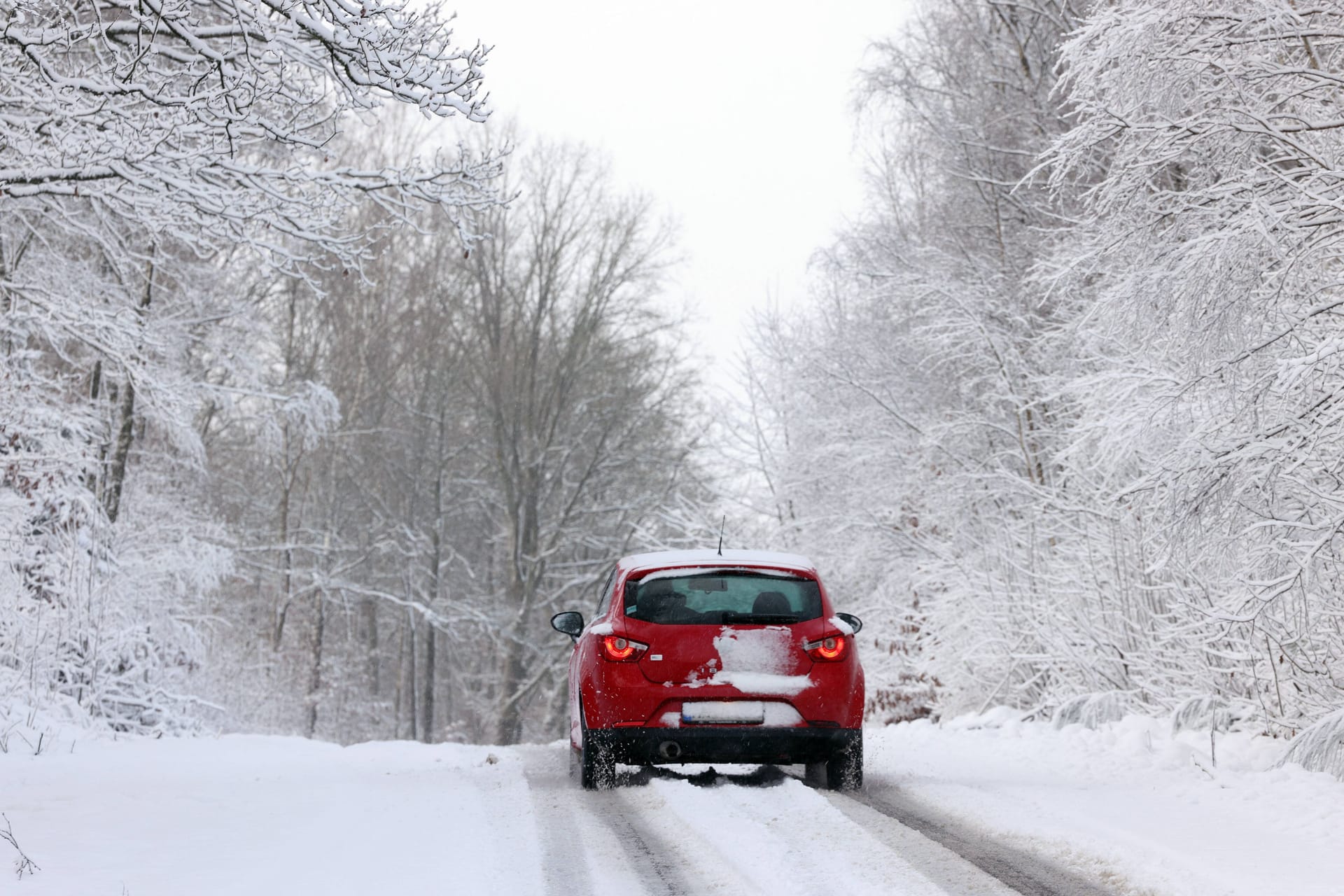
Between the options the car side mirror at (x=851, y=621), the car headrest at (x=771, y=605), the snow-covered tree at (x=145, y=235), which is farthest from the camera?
the car side mirror at (x=851, y=621)

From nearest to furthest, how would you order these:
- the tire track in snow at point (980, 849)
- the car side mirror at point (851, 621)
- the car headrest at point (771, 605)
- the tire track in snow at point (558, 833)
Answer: the tire track in snow at point (980, 849), the tire track in snow at point (558, 833), the car headrest at point (771, 605), the car side mirror at point (851, 621)

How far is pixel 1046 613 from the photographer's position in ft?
48.6

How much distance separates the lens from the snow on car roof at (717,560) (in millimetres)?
9172

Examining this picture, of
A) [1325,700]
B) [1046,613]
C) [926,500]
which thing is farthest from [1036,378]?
[1325,700]

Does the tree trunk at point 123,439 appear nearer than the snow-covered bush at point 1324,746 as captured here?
No

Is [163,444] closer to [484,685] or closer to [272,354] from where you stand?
[272,354]

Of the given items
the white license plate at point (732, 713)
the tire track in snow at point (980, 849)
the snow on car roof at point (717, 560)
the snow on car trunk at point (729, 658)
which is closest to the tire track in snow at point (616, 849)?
the white license plate at point (732, 713)

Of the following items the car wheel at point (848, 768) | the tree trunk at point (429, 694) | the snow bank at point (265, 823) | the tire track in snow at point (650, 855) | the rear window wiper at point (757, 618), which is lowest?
the tree trunk at point (429, 694)

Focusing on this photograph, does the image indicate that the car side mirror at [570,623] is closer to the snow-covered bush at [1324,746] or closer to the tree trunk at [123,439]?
the snow-covered bush at [1324,746]

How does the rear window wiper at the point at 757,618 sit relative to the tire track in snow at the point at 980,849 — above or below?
above

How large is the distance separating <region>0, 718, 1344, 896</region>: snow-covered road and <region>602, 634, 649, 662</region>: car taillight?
0.91 meters

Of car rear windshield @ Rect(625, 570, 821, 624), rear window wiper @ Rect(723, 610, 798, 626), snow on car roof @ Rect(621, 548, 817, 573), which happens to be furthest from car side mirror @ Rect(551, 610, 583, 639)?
rear window wiper @ Rect(723, 610, 798, 626)

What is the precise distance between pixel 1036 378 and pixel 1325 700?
8.88m

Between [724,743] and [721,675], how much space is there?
0.44 metres
